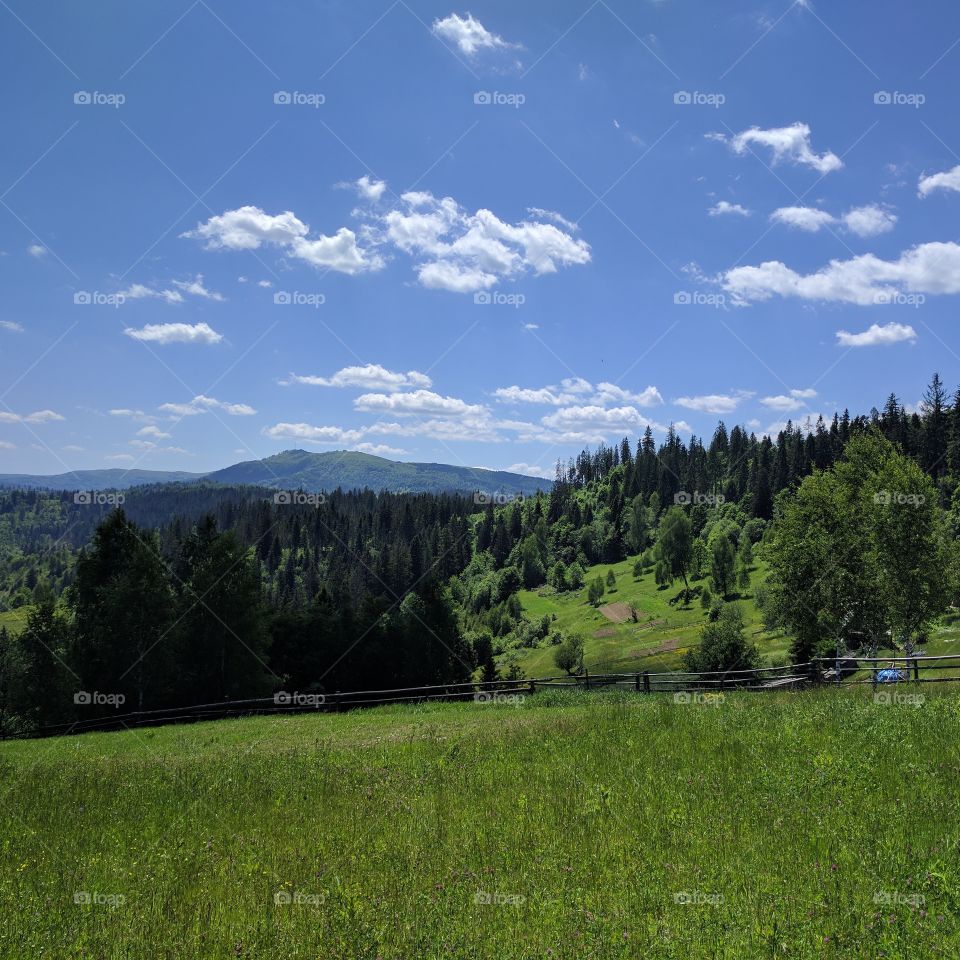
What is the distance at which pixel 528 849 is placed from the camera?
335 inches

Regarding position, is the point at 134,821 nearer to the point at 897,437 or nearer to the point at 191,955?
the point at 191,955

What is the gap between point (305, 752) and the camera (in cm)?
1731

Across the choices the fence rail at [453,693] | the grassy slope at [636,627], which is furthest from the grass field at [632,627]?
the fence rail at [453,693]

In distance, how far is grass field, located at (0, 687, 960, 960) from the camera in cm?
623

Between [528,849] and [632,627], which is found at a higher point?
[528,849]

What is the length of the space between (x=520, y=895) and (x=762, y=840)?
3.21 meters

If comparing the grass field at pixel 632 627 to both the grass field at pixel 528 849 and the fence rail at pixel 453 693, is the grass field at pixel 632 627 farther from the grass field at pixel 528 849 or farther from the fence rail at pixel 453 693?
the grass field at pixel 528 849

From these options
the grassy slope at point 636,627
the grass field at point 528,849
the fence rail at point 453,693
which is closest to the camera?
the grass field at point 528,849

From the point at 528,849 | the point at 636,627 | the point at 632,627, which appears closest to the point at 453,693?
the point at 528,849

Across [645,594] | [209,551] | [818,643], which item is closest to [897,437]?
[645,594]

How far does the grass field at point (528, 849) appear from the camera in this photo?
20.4 feet

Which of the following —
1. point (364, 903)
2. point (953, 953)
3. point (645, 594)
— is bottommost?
point (645, 594)

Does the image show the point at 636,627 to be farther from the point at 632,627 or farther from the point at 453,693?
the point at 453,693

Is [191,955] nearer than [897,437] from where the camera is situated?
Yes
